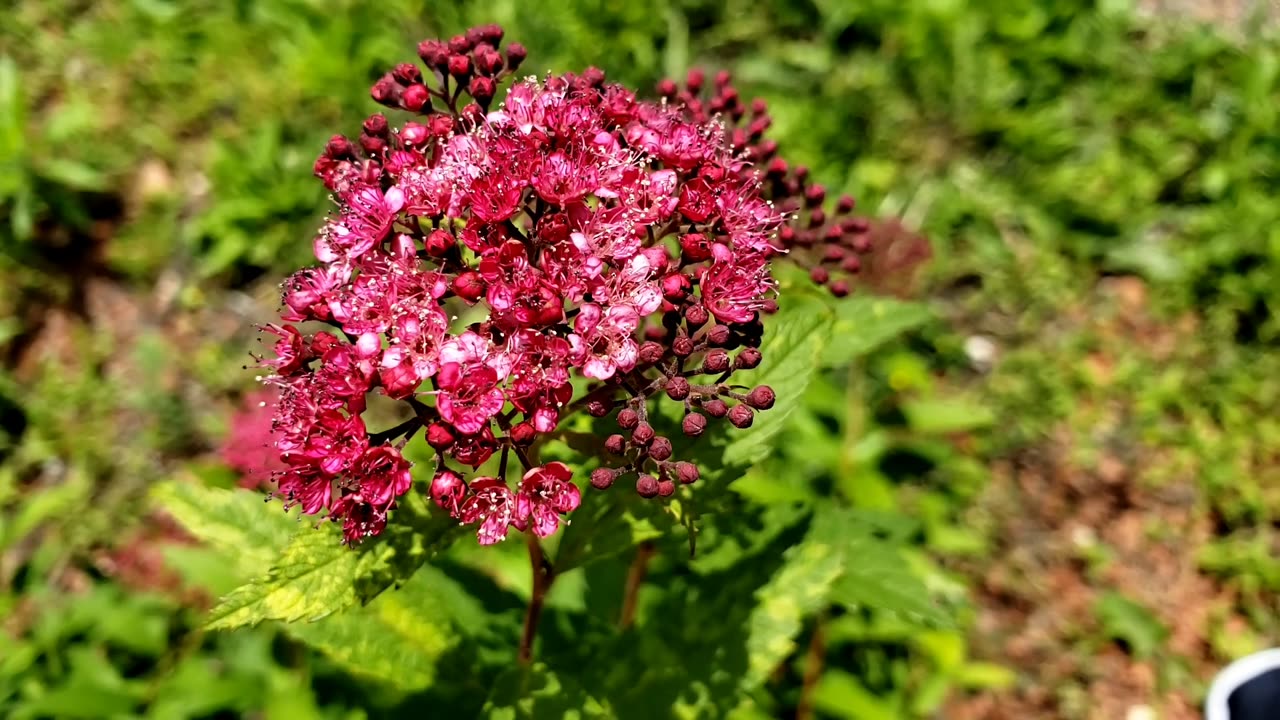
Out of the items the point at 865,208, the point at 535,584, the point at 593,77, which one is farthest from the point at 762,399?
the point at 865,208

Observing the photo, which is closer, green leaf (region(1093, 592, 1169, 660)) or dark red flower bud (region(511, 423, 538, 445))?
dark red flower bud (region(511, 423, 538, 445))

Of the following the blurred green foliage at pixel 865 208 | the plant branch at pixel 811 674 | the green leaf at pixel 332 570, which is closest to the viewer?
the green leaf at pixel 332 570

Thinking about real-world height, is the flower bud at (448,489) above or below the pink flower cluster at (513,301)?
below

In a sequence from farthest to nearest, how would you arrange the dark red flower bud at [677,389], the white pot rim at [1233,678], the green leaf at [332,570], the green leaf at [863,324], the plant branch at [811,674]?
the white pot rim at [1233,678], the plant branch at [811,674], the green leaf at [863,324], the dark red flower bud at [677,389], the green leaf at [332,570]

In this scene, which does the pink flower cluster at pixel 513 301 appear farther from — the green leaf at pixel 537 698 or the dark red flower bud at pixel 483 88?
the green leaf at pixel 537 698

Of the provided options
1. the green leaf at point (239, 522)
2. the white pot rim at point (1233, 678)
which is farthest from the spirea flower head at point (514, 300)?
the white pot rim at point (1233, 678)

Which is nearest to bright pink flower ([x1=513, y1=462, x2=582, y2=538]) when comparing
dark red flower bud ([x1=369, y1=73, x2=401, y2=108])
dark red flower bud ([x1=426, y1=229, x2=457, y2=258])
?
dark red flower bud ([x1=426, y1=229, x2=457, y2=258])

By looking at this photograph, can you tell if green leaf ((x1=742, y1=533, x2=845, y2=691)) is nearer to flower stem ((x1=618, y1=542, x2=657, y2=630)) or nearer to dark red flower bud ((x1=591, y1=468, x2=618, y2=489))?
flower stem ((x1=618, y1=542, x2=657, y2=630))
